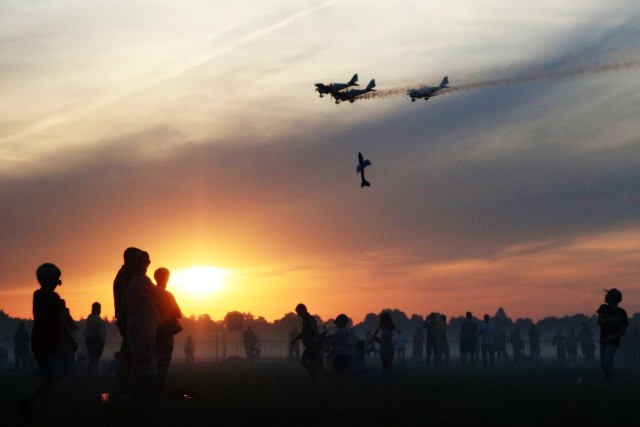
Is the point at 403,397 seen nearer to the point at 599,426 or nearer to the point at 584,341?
the point at 599,426

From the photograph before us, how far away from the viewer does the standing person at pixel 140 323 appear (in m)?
15.0

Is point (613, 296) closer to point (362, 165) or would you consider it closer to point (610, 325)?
point (610, 325)

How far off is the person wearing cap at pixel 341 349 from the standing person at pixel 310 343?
773 mm

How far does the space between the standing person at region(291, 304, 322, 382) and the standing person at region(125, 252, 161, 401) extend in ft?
39.3

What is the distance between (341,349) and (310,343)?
4.67ft

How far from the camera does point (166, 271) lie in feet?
57.9

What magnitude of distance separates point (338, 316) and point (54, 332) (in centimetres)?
1510

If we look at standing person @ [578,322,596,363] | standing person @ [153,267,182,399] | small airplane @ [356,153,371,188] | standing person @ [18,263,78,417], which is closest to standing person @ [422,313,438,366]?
small airplane @ [356,153,371,188]

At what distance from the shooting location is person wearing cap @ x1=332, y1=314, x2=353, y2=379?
93.4ft

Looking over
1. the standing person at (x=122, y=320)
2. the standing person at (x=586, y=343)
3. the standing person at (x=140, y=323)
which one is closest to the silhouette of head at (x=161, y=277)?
the standing person at (x=122, y=320)

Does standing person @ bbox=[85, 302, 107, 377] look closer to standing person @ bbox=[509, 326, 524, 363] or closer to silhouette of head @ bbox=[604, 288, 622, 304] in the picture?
silhouette of head @ bbox=[604, 288, 622, 304]

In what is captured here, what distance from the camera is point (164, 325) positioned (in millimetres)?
17266

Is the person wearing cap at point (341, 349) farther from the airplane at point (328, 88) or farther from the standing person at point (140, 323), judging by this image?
the airplane at point (328, 88)

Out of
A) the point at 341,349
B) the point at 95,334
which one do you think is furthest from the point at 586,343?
the point at 95,334
